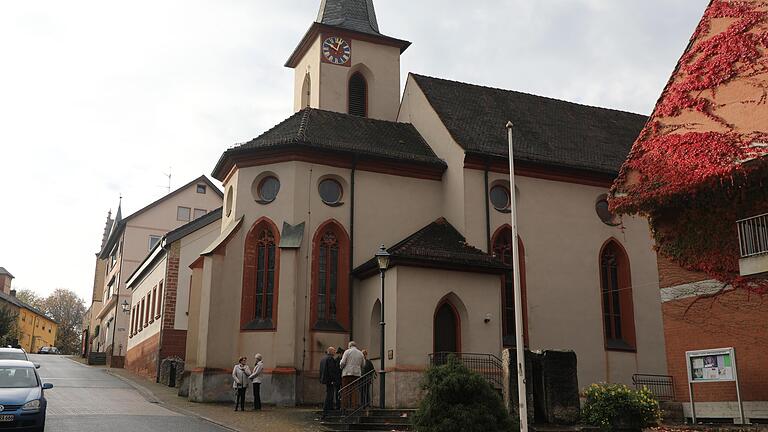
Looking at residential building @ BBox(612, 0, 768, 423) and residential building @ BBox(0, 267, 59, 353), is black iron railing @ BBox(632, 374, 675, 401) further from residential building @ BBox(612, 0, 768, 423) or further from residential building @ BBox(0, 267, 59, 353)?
residential building @ BBox(0, 267, 59, 353)

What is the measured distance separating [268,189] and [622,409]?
1476cm

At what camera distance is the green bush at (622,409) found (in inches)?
559

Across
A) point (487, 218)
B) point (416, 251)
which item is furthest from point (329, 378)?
point (487, 218)

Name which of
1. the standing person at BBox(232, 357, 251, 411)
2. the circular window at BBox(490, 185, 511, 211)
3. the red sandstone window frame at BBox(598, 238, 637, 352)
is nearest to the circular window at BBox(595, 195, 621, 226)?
the red sandstone window frame at BBox(598, 238, 637, 352)

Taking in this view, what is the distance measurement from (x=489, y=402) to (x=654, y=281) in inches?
646

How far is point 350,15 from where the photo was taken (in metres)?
33.9

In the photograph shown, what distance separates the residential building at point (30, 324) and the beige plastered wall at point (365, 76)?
60.4 metres

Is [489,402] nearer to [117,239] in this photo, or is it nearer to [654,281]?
[654,281]

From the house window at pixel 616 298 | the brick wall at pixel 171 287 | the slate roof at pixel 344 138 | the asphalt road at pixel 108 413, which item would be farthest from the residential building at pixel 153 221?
the house window at pixel 616 298

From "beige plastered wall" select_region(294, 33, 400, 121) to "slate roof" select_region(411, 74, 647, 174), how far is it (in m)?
2.74

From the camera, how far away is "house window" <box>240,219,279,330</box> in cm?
2386

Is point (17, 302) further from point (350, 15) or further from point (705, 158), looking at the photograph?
point (705, 158)

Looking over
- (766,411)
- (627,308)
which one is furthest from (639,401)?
(627,308)

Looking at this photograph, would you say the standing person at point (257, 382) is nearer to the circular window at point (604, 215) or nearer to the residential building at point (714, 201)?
the residential building at point (714, 201)
